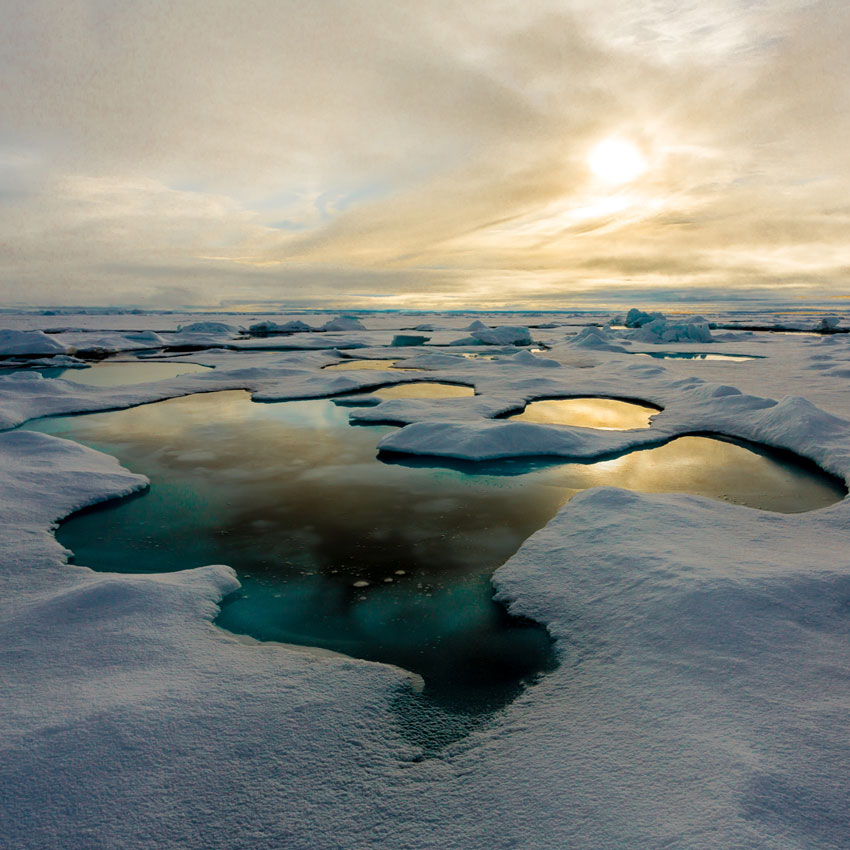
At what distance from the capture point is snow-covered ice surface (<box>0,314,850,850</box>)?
2049 millimetres

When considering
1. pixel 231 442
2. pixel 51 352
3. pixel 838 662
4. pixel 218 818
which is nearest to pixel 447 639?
pixel 218 818

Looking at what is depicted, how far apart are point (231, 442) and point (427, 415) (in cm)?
398

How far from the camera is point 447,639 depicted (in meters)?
3.65

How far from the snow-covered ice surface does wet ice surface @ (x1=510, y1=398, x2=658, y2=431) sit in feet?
18.6

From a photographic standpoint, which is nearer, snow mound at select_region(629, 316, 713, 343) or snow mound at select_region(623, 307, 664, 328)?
snow mound at select_region(629, 316, 713, 343)

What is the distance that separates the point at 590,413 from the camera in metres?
12.1

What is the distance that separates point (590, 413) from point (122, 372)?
18.4m

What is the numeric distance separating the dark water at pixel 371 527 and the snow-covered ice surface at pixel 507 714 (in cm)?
27

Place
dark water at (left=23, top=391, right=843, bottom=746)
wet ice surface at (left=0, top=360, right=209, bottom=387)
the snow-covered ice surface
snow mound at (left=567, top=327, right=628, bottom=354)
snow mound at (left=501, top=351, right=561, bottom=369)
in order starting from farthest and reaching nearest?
snow mound at (left=567, top=327, right=628, bottom=354) → snow mound at (left=501, top=351, right=561, bottom=369) → wet ice surface at (left=0, top=360, right=209, bottom=387) → dark water at (left=23, top=391, right=843, bottom=746) → the snow-covered ice surface

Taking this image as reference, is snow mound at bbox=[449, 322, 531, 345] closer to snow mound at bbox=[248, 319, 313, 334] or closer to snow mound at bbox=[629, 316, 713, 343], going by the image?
snow mound at bbox=[629, 316, 713, 343]

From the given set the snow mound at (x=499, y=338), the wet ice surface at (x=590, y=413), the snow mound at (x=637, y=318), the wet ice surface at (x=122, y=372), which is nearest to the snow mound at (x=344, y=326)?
the snow mound at (x=499, y=338)

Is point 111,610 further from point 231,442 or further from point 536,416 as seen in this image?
point 536,416

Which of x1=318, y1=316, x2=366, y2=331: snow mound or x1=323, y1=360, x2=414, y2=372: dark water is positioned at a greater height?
x1=318, y1=316, x2=366, y2=331: snow mound

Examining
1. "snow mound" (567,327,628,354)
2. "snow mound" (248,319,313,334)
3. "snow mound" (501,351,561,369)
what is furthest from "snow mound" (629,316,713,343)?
"snow mound" (248,319,313,334)
